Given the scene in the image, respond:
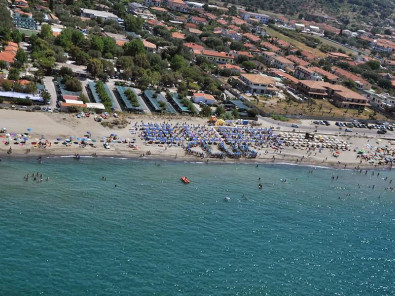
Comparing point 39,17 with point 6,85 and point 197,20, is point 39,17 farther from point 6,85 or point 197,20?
point 197,20

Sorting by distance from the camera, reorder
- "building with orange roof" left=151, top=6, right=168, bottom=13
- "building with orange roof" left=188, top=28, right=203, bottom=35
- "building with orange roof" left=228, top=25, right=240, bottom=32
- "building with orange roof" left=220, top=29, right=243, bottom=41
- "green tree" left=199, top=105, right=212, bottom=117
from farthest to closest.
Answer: "building with orange roof" left=151, top=6, right=168, bottom=13 → "building with orange roof" left=228, top=25, right=240, bottom=32 → "building with orange roof" left=220, top=29, right=243, bottom=41 → "building with orange roof" left=188, top=28, right=203, bottom=35 → "green tree" left=199, top=105, right=212, bottom=117

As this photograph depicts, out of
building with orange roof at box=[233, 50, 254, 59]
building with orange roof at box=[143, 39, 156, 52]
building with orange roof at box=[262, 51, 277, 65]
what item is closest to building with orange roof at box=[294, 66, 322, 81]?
building with orange roof at box=[262, 51, 277, 65]

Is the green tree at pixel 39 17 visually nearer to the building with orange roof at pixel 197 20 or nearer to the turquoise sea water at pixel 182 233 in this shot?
the building with orange roof at pixel 197 20

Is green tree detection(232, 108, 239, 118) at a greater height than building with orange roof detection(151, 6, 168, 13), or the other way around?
building with orange roof detection(151, 6, 168, 13)

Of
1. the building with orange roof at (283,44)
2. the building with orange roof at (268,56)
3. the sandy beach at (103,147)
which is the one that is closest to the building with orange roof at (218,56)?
the building with orange roof at (268,56)

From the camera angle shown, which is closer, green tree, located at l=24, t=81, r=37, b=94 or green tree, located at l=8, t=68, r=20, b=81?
green tree, located at l=24, t=81, r=37, b=94

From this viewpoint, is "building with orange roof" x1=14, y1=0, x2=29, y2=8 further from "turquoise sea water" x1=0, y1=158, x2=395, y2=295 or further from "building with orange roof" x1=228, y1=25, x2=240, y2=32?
"turquoise sea water" x1=0, y1=158, x2=395, y2=295

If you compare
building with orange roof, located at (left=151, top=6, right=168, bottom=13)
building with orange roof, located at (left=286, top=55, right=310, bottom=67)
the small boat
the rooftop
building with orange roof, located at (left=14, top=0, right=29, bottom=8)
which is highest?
building with orange roof, located at (left=14, top=0, right=29, bottom=8)

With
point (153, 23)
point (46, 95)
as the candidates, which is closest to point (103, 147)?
point (46, 95)
